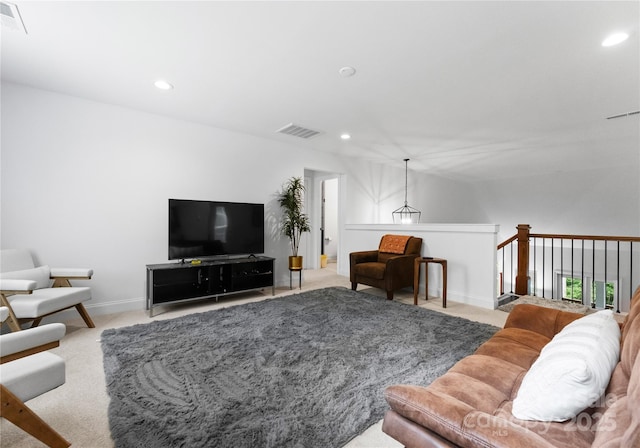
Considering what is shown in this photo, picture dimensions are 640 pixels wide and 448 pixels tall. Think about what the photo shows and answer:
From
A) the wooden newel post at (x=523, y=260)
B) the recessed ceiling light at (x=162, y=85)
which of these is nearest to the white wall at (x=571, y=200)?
the wooden newel post at (x=523, y=260)

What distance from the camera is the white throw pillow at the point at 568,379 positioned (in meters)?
0.82

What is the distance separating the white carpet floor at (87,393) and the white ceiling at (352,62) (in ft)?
8.25

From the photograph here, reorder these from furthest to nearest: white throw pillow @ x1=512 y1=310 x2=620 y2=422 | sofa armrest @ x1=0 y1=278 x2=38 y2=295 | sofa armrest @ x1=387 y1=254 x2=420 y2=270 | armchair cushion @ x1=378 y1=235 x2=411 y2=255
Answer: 1. armchair cushion @ x1=378 y1=235 x2=411 y2=255
2. sofa armrest @ x1=387 y1=254 x2=420 y2=270
3. sofa armrest @ x1=0 y1=278 x2=38 y2=295
4. white throw pillow @ x1=512 y1=310 x2=620 y2=422

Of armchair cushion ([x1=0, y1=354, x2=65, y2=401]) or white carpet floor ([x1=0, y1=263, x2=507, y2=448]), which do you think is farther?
white carpet floor ([x1=0, y1=263, x2=507, y2=448])

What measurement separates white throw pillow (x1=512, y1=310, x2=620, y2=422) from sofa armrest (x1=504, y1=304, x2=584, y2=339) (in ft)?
2.59

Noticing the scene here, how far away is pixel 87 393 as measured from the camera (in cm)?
186

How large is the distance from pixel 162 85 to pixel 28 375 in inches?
109

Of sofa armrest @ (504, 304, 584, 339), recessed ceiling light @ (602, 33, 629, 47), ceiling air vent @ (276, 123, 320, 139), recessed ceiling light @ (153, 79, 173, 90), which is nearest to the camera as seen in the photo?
sofa armrest @ (504, 304, 584, 339)

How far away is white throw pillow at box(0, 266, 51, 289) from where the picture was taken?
2.71 m

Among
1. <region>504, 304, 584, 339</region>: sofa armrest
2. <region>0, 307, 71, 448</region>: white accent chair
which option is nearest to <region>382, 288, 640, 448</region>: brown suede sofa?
<region>504, 304, 584, 339</region>: sofa armrest

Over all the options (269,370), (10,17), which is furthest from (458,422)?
(10,17)

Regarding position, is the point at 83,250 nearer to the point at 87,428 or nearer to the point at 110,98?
the point at 110,98

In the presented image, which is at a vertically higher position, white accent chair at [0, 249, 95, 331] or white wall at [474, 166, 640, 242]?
white wall at [474, 166, 640, 242]

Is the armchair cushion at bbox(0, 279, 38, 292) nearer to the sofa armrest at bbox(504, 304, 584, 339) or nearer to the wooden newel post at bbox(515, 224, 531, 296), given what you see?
the sofa armrest at bbox(504, 304, 584, 339)
